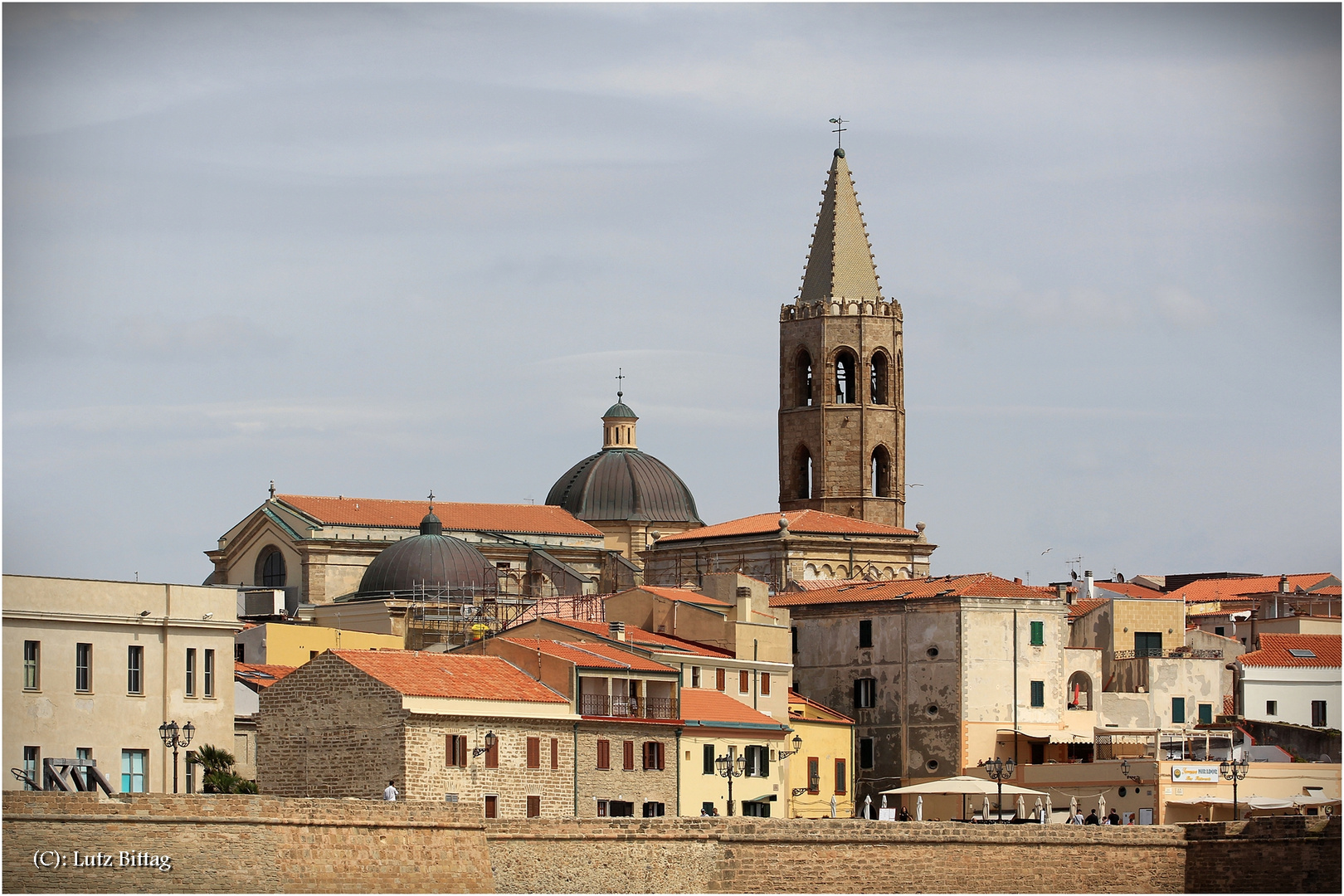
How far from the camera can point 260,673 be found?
7356 cm

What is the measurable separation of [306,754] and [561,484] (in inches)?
2026

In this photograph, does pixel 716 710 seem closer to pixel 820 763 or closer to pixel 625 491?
pixel 820 763

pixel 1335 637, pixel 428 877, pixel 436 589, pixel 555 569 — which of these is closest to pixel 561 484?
pixel 555 569

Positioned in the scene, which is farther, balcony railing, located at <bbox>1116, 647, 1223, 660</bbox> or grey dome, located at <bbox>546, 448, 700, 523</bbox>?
grey dome, located at <bbox>546, 448, 700, 523</bbox>

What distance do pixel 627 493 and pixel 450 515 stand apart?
9.65 meters

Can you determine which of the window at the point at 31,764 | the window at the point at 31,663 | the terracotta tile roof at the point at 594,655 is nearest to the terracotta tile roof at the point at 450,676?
the terracotta tile roof at the point at 594,655

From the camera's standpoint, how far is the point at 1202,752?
261 feet

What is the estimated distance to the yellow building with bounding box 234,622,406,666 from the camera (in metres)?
79.8

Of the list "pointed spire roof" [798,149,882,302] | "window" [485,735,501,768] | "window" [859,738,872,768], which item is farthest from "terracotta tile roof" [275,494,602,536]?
"window" [485,735,501,768]

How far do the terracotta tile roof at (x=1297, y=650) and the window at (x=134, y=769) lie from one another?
3616 centimetres

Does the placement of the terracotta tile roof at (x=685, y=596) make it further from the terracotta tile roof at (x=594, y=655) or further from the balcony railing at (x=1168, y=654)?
the balcony railing at (x=1168, y=654)

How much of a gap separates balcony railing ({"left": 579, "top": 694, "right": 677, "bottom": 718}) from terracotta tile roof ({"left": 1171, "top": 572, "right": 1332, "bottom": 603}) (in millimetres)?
41977

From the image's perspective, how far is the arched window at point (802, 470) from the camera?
4424 inches

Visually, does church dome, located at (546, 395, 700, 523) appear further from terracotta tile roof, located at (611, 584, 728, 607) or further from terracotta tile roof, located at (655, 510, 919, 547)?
terracotta tile roof, located at (611, 584, 728, 607)
